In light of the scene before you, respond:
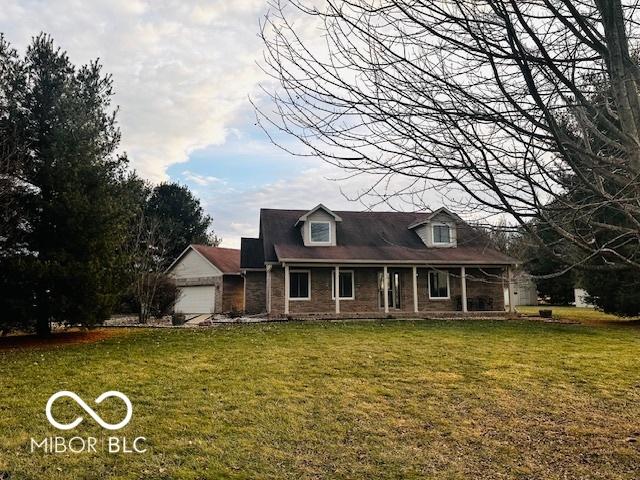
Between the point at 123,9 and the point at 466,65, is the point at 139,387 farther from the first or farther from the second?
the point at 466,65

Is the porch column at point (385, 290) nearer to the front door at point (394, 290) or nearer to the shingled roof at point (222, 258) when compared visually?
the front door at point (394, 290)

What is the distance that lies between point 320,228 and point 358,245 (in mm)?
2147

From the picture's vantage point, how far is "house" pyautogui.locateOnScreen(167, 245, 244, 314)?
27.9 metres

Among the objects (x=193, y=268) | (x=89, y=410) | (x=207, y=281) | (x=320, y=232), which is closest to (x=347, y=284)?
(x=320, y=232)

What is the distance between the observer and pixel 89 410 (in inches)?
262

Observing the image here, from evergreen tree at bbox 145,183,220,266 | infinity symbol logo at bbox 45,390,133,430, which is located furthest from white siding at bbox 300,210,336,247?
evergreen tree at bbox 145,183,220,266

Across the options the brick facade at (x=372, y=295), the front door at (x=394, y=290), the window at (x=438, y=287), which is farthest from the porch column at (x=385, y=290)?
the window at (x=438, y=287)

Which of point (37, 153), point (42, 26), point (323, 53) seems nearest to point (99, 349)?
point (37, 153)

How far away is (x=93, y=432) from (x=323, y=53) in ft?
18.1

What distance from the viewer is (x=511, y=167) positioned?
121 inches

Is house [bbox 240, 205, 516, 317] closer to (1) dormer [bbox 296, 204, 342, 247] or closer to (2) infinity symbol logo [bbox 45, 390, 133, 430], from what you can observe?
(1) dormer [bbox 296, 204, 342, 247]

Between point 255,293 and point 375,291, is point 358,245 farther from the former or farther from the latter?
point 255,293

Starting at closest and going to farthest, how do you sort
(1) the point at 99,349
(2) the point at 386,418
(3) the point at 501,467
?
(3) the point at 501,467 < (2) the point at 386,418 < (1) the point at 99,349

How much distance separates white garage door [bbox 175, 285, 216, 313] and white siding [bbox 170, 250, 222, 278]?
2.94 ft
